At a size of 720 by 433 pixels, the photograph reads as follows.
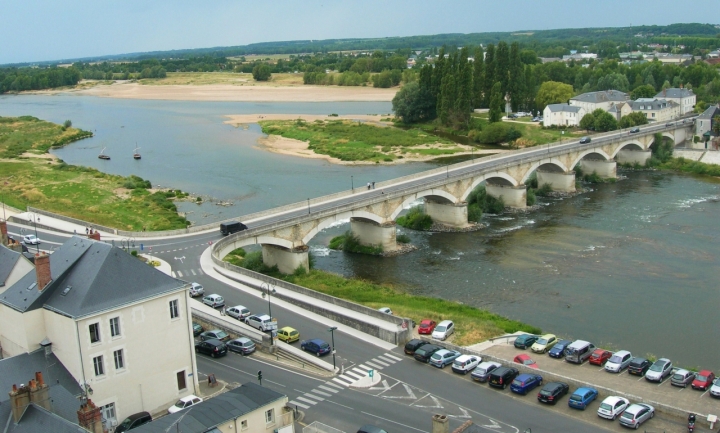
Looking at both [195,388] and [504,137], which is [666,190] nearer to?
[504,137]

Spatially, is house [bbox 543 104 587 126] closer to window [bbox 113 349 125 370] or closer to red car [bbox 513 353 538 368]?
red car [bbox 513 353 538 368]

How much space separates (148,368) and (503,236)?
41158mm

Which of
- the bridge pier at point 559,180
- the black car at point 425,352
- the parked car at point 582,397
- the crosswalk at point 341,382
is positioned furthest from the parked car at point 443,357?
the bridge pier at point 559,180

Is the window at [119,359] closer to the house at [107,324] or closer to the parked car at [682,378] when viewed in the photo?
the house at [107,324]

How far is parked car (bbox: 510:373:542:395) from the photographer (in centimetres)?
2714

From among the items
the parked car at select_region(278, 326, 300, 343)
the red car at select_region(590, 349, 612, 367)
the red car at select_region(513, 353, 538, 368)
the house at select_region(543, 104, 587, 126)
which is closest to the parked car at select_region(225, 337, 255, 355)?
the parked car at select_region(278, 326, 300, 343)

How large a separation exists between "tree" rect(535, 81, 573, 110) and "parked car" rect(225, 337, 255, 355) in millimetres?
98920

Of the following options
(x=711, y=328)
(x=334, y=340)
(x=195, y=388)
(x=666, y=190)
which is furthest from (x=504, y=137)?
(x=195, y=388)

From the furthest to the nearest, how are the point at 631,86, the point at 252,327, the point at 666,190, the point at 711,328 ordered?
1. the point at 631,86
2. the point at 666,190
3. the point at 711,328
4. the point at 252,327

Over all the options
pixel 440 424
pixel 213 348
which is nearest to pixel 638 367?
pixel 440 424

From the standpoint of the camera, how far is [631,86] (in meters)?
136

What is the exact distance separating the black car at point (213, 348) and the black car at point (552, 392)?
12827 millimetres

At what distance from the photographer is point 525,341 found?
34.1 meters

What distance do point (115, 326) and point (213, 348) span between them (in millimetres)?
6072
